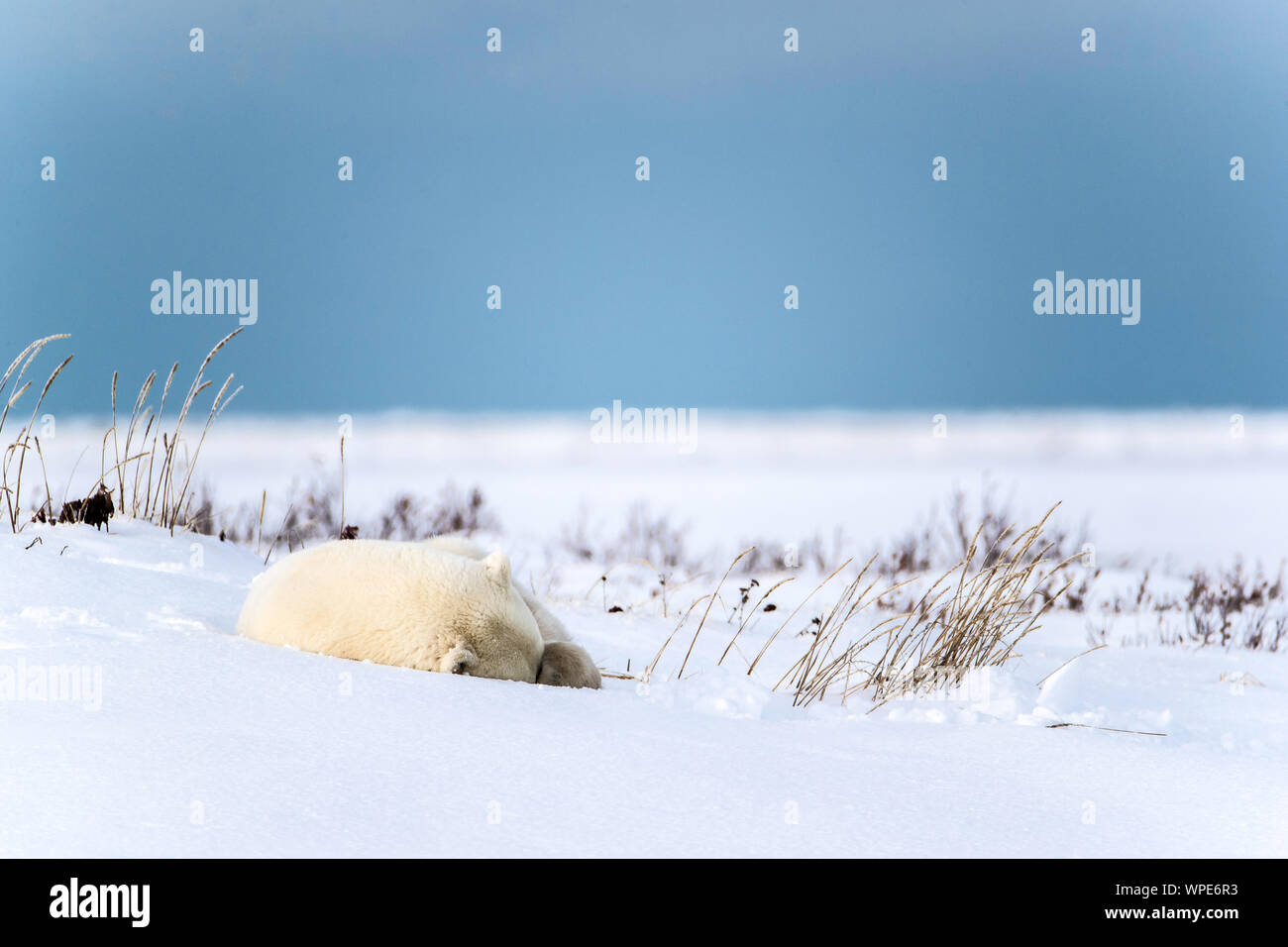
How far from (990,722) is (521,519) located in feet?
30.2

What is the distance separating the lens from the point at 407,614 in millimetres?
3039

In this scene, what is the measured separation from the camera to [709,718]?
2.99 metres

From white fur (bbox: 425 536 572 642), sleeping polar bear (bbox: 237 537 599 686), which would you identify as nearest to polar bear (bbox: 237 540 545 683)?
sleeping polar bear (bbox: 237 537 599 686)

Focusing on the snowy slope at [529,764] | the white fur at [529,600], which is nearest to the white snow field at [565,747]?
the snowy slope at [529,764]

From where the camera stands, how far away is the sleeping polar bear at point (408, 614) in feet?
9.91

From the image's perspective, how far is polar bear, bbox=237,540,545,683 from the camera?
9.91 ft

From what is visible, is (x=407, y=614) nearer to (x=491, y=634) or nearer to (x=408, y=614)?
(x=408, y=614)

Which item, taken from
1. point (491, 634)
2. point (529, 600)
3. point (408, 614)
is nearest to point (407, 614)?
point (408, 614)

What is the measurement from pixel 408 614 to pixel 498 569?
27 centimetres

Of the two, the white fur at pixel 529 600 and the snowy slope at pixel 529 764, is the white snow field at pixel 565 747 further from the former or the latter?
the white fur at pixel 529 600

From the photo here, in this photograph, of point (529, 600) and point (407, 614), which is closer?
point (407, 614)
